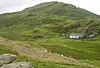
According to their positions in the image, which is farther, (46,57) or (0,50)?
(46,57)

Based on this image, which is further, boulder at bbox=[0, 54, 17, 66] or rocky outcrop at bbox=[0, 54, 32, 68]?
boulder at bbox=[0, 54, 17, 66]

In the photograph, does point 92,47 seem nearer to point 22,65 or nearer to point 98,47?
point 98,47

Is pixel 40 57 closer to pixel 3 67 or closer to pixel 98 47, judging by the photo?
pixel 3 67

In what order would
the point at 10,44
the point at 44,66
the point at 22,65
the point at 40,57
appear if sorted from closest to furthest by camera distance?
the point at 22,65 < the point at 44,66 < the point at 40,57 < the point at 10,44

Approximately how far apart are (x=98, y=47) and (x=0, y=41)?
79239 mm

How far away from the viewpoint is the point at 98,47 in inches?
5295

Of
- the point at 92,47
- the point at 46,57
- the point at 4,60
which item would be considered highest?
the point at 4,60

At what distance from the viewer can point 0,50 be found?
5419 centimetres

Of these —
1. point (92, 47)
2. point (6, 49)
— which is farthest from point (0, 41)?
point (92, 47)

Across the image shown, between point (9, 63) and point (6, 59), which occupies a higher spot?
point (6, 59)

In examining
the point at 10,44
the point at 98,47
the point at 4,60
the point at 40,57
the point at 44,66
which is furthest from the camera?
the point at 98,47

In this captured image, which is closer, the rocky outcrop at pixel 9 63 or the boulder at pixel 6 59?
the rocky outcrop at pixel 9 63

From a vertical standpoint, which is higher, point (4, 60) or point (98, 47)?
point (4, 60)

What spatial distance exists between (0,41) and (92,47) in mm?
78249
